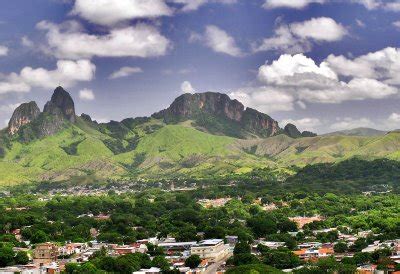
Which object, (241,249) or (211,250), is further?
(211,250)

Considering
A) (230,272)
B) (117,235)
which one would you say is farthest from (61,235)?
(230,272)

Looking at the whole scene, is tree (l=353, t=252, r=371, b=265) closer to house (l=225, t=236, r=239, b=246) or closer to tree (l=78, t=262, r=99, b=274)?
house (l=225, t=236, r=239, b=246)

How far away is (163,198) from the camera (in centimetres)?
17062

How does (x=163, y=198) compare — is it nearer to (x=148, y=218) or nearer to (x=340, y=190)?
(x=148, y=218)

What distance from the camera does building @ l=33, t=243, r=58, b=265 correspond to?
280 feet

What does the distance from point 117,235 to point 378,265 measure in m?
44.9

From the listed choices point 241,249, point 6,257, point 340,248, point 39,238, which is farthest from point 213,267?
point 39,238

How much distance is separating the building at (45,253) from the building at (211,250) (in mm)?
18854

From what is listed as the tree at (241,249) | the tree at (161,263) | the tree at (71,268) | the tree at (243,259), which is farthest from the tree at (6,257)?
the tree at (241,249)

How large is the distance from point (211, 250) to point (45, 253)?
22.4 metres

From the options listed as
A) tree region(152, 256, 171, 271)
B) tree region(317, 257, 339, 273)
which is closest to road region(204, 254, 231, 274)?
tree region(152, 256, 171, 271)

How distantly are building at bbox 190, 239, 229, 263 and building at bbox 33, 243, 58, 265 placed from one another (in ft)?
61.9

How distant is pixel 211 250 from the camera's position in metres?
90.5

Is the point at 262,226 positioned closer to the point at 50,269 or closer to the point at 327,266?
the point at 327,266
